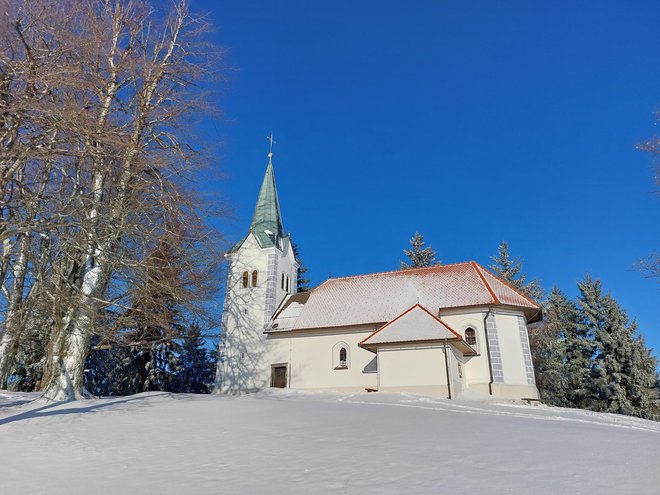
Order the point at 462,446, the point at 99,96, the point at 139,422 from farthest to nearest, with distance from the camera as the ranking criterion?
the point at 99,96, the point at 139,422, the point at 462,446

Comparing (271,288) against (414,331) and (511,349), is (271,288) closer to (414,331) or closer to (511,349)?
(414,331)

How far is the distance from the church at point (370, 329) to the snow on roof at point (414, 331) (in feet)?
0.15

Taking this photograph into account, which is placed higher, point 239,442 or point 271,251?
point 271,251

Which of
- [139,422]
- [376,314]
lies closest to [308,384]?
[376,314]

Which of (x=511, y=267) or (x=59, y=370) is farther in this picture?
(x=511, y=267)

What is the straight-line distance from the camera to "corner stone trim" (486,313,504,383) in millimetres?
20594

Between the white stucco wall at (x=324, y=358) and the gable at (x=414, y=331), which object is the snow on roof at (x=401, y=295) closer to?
the white stucco wall at (x=324, y=358)

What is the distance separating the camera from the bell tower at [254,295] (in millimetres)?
25734

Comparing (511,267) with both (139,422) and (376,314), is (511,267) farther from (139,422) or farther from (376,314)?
(139,422)

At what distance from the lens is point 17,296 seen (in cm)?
1184

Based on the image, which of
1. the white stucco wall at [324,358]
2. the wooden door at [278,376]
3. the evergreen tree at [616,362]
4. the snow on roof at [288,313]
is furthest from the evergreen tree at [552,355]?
the wooden door at [278,376]

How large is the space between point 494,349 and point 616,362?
15271 millimetres

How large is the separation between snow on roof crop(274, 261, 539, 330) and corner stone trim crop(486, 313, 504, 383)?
96 cm

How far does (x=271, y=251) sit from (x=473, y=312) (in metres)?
12.8
